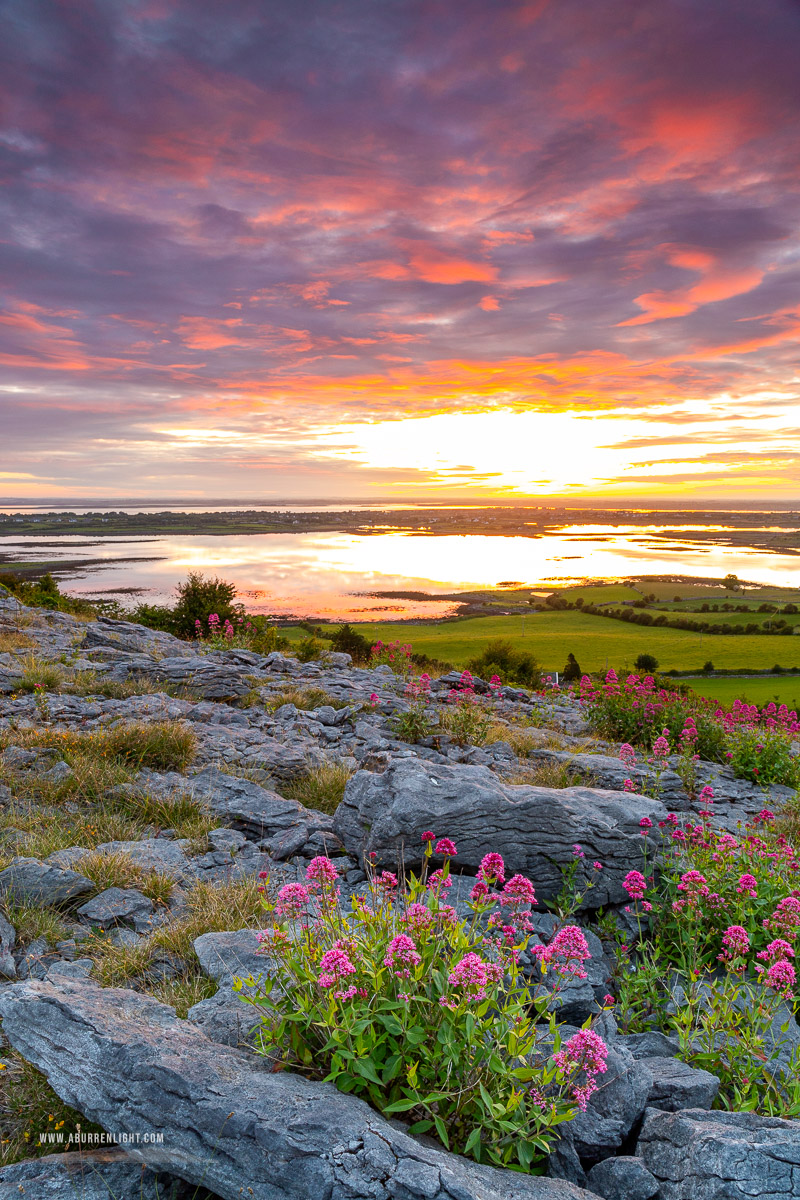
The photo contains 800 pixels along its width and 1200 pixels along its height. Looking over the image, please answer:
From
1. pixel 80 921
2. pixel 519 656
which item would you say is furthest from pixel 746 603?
pixel 80 921

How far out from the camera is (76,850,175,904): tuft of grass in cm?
611

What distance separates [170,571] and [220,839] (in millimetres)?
97770

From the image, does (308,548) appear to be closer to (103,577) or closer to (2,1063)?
(103,577)

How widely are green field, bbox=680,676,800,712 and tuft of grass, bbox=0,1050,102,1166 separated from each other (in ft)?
158

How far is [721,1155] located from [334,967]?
6.78 ft

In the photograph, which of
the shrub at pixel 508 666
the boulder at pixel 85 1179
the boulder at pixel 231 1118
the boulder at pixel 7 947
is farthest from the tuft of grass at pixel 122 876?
the shrub at pixel 508 666

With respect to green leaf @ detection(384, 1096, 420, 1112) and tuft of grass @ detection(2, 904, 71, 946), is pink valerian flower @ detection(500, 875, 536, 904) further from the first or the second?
tuft of grass @ detection(2, 904, 71, 946)

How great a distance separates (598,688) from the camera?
15.6 meters

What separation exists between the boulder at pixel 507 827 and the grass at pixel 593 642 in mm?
54239

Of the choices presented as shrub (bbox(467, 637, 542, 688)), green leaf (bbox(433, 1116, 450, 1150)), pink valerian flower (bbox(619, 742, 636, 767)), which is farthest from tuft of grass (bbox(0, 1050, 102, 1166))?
shrub (bbox(467, 637, 542, 688))

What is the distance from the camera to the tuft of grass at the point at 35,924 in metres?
5.30

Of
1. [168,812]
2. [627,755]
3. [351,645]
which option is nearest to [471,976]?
[168,812]

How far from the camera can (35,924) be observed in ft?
17.6

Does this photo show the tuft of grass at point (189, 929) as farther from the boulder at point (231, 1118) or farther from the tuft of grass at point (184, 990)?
the boulder at point (231, 1118)
